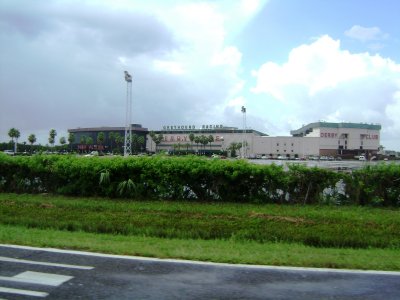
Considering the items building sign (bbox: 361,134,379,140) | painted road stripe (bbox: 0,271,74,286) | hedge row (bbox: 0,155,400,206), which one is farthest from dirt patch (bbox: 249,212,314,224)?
building sign (bbox: 361,134,379,140)

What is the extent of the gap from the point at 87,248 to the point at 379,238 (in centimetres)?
598

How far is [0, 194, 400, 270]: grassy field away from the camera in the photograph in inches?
298

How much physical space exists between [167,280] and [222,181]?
29.4 ft

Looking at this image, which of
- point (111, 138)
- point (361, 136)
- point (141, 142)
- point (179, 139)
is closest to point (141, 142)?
point (141, 142)

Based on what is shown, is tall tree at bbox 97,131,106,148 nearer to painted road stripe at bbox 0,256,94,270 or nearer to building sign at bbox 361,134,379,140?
building sign at bbox 361,134,379,140

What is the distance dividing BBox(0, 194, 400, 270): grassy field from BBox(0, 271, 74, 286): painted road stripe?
1.59 m

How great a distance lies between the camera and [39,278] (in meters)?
5.97

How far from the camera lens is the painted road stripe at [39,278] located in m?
5.81

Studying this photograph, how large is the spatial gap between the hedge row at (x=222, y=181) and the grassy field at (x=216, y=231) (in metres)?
0.99

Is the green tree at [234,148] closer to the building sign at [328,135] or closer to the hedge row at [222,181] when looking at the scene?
the building sign at [328,135]

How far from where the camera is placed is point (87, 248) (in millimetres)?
7746

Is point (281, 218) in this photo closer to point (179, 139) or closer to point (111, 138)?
point (111, 138)

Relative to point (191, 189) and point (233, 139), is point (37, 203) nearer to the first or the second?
point (191, 189)

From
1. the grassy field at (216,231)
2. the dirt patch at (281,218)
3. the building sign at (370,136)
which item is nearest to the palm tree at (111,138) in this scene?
the building sign at (370,136)
